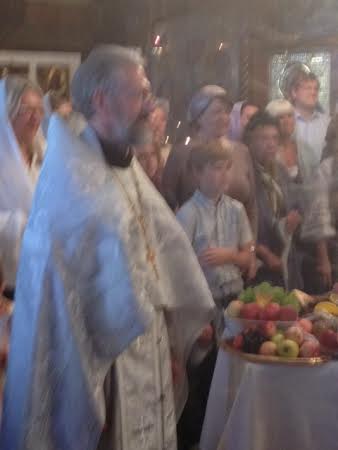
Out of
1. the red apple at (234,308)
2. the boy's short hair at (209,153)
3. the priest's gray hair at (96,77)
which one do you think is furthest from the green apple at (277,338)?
the priest's gray hair at (96,77)

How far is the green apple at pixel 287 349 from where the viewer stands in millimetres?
1842

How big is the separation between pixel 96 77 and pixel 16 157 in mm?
270

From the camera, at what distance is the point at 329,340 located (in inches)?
75.0

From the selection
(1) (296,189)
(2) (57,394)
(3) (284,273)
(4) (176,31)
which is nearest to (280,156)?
(1) (296,189)

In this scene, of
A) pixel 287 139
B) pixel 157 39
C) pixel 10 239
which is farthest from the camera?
pixel 287 139

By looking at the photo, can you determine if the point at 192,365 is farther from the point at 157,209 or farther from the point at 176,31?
the point at 176,31

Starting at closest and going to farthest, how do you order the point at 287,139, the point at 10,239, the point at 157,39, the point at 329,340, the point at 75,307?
the point at 75,307, the point at 10,239, the point at 157,39, the point at 329,340, the point at 287,139

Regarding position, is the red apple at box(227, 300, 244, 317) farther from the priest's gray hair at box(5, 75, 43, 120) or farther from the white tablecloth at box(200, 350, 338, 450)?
the priest's gray hair at box(5, 75, 43, 120)

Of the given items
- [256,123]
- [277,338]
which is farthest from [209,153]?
[277,338]

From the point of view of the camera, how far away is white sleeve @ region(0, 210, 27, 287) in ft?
5.25

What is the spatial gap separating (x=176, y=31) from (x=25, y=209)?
0.63 m

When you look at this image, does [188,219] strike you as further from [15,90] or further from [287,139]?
[15,90]

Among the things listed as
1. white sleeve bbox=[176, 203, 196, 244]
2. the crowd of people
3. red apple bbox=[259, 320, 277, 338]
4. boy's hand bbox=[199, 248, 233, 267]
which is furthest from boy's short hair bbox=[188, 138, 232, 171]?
red apple bbox=[259, 320, 277, 338]

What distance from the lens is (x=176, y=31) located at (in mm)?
1829
